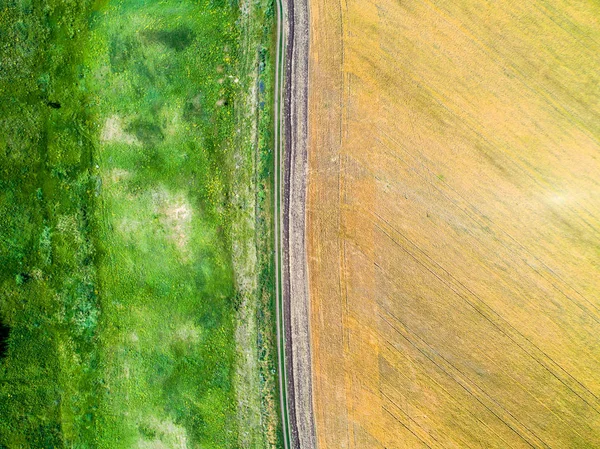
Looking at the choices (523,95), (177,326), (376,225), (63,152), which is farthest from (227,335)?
(523,95)

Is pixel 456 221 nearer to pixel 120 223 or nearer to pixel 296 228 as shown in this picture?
pixel 296 228

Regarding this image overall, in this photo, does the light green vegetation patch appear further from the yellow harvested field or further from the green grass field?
the yellow harvested field

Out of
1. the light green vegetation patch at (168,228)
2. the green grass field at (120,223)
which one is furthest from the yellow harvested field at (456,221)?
the light green vegetation patch at (168,228)

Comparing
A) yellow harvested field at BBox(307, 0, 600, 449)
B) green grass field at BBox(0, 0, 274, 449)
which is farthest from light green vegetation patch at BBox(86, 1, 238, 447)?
yellow harvested field at BBox(307, 0, 600, 449)

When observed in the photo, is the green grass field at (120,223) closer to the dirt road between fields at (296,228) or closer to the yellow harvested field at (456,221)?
the dirt road between fields at (296,228)

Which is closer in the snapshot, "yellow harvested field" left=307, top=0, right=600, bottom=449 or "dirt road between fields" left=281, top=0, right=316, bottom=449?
"yellow harvested field" left=307, top=0, right=600, bottom=449

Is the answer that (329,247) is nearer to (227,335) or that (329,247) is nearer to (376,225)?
(376,225)
